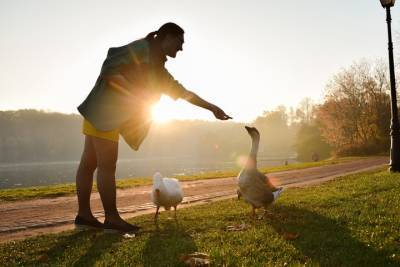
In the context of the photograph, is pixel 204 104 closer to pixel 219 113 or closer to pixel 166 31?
pixel 219 113

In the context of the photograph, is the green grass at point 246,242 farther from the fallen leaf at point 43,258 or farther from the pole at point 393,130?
the pole at point 393,130

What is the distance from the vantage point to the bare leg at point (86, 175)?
6348 millimetres

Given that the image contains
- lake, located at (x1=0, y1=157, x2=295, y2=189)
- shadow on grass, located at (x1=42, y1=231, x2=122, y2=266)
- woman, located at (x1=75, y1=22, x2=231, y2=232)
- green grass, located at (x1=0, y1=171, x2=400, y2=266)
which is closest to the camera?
green grass, located at (x1=0, y1=171, x2=400, y2=266)

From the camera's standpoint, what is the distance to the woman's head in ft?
19.1

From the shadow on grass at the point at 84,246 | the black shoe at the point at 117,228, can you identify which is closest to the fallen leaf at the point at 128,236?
the shadow on grass at the point at 84,246

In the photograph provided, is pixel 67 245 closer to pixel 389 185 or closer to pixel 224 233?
pixel 224 233

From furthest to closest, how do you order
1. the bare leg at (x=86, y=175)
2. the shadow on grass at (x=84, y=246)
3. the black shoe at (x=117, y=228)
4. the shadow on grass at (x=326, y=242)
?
the bare leg at (x=86, y=175), the black shoe at (x=117, y=228), the shadow on grass at (x=84, y=246), the shadow on grass at (x=326, y=242)

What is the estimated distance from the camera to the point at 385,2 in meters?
15.5

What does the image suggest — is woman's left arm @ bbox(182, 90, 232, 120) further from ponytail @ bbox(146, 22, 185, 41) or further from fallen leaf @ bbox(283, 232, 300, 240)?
fallen leaf @ bbox(283, 232, 300, 240)

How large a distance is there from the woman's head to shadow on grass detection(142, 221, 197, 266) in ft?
8.96

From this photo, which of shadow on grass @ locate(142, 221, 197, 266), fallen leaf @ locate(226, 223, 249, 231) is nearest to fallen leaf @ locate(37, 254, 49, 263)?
shadow on grass @ locate(142, 221, 197, 266)

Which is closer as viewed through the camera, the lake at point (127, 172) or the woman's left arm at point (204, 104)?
the woman's left arm at point (204, 104)

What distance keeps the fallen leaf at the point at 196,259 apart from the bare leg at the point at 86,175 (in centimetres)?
283

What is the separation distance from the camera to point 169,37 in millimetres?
5844
